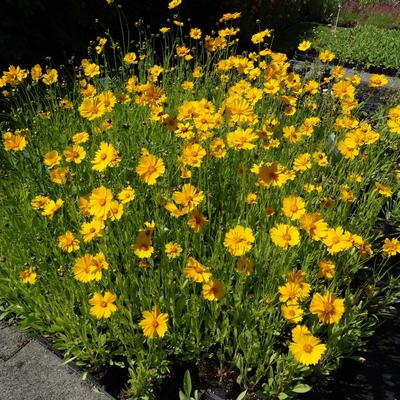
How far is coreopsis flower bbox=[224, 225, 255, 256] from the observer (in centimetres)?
153

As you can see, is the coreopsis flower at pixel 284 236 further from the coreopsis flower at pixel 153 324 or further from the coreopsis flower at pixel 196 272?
the coreopsis flower at pixel 153 324

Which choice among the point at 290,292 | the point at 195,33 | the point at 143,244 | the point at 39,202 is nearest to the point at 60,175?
the point at 39,202

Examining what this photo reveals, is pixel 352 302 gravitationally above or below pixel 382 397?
above

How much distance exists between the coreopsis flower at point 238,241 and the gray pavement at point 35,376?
84cm

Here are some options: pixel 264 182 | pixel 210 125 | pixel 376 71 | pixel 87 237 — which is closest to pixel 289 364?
pixel 264 182

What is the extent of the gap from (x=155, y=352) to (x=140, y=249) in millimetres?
482

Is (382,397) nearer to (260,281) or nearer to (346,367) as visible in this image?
(346,367)

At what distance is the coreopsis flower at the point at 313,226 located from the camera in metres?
1.57

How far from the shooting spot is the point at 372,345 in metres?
2.10

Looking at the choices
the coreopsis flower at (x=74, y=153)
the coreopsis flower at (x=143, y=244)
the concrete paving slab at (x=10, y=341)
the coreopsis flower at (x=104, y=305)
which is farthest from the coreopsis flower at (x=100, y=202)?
the concrete paving slab at (x=10, y=341)

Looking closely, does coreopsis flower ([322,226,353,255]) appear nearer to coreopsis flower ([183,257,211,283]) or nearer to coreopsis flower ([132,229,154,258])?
coreopsis flower ([183,257,211,283])

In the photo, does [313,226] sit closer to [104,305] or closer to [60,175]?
[104,305]

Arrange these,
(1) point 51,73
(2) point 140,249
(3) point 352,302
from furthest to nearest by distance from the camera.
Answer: (1) point 51,73
(3) point 352,302
(2) point 140,249

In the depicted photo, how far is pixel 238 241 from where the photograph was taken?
155cm
